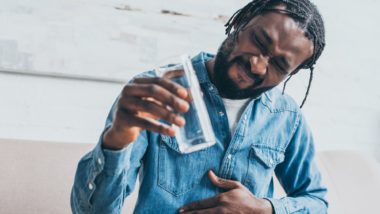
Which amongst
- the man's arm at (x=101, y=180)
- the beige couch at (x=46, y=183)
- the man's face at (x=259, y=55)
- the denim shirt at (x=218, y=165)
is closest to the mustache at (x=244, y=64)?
the man's face at (x=259, y=55)

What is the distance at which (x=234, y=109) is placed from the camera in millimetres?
872

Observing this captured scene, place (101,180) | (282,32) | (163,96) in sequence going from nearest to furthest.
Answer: (163,96), (101,180), (282,32)

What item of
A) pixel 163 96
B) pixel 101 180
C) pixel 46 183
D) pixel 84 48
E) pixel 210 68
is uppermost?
pixel 163 96

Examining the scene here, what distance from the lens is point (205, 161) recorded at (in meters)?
0.82

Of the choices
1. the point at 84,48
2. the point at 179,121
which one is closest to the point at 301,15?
the point at 179,121

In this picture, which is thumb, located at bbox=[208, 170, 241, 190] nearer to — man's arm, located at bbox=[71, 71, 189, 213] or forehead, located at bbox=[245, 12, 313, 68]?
man's arm, located at bbox=[71, 71, 189, 213]

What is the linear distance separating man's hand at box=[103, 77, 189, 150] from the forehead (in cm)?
31

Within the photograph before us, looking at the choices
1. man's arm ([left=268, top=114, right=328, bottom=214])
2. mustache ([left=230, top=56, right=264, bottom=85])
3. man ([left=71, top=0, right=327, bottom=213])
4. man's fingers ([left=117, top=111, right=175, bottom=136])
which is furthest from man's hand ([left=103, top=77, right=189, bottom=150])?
man's arm ([left=268, top=114, right=328, bottom=214])

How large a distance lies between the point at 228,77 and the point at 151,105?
27 centimetres

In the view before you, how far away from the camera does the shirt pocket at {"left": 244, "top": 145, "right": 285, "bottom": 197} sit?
2.84 ft

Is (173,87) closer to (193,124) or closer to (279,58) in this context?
(193,124)

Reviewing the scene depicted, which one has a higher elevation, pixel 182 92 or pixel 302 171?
pixel 182 92

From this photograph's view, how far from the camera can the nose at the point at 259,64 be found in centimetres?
74

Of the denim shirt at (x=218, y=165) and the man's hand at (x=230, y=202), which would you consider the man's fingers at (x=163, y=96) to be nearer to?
the denim shirt at (x=218, y=165)
